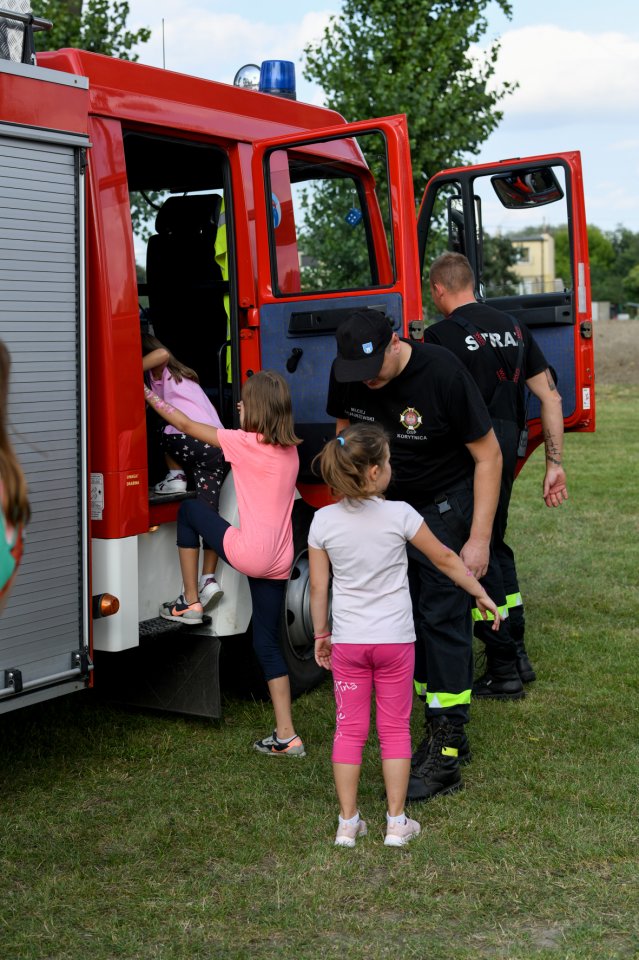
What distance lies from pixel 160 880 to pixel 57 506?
130 centimetres

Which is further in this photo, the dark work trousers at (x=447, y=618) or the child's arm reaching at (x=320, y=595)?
the dark work trousers at (x=447, y=618)

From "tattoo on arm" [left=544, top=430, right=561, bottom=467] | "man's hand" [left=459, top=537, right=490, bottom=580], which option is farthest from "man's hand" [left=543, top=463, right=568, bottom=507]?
"man's hand" [left=459, top=537, right=490, bottom=580]

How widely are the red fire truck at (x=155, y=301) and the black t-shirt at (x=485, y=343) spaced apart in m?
0.42

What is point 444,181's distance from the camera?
252 inches

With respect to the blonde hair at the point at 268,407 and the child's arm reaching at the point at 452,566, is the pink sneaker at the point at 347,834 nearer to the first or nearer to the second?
the child's arm reaching at the point at 452,566

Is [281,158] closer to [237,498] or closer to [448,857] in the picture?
[237,498]

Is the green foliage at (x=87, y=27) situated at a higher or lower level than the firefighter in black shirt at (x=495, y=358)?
higher

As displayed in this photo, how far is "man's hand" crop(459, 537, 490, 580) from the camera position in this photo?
14.3 feet

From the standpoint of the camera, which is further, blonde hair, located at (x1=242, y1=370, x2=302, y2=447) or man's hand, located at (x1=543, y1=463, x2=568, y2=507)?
man's hand, located at (x1=543, y1=463, x2=568, y2=507)

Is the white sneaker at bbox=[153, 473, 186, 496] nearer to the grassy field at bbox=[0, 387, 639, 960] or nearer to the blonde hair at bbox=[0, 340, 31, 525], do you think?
the grassy field at bbox=[0, 387, 639, 960]

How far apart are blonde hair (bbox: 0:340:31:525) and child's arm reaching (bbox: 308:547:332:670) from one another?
1.82 m

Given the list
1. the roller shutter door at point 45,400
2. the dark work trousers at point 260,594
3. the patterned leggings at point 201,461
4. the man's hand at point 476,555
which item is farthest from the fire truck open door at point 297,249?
the roller shutter door at point 45,400

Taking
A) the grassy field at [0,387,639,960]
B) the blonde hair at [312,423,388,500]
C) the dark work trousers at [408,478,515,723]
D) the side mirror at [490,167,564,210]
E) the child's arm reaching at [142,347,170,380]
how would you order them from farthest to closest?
the side mirror at [490,167,564,210] < the child's arm reaching at [142,347,170,380] < the dark work trousers at [408,478,515,723] < the blonde hair at [312,423,388,500] < the grassy field at [0,387,639,960]

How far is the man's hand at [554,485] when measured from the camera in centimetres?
559
